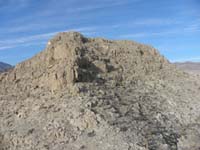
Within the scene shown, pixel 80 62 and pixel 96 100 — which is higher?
pixel 80 62

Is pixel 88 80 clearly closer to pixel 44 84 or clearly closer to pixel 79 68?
pixel 79 68

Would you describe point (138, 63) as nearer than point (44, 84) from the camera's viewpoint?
No

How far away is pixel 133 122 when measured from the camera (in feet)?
66.0

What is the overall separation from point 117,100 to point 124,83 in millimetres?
2113

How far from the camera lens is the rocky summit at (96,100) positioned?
62.6 feet

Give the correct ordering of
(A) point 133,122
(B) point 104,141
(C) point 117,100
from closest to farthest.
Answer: (B) point 104,141
(A) point 133,122
(C) point 117,100

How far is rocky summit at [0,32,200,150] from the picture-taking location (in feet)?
62.6

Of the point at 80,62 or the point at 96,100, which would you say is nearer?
the point at 96,100

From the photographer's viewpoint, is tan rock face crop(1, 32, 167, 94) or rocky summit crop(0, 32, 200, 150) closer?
rocky summit crop(0, 32, 200, 150)

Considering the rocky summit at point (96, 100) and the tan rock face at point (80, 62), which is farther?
the tan rock face at point (80, 62)

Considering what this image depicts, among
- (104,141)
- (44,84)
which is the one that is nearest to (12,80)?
(44,84)

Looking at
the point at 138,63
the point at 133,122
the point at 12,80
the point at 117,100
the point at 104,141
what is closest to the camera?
the point at 104,141

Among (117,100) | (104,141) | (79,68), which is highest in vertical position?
(79,68)

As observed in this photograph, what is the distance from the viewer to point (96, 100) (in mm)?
20812
